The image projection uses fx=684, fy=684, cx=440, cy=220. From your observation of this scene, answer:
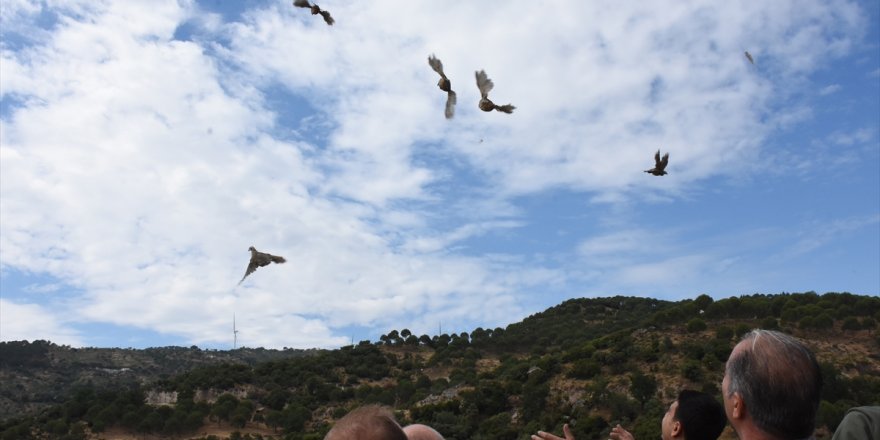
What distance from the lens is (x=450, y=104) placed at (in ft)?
34.1

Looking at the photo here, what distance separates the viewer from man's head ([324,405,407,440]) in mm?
2180

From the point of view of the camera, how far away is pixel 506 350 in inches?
2266

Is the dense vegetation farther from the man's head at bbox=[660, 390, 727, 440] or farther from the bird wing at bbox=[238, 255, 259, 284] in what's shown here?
the man's head at bbox=[660, 390, 727, 440]

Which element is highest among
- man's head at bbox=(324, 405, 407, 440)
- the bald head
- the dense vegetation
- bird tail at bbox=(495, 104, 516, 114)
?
bird tail at bbox=(495, 104, 516, 114)

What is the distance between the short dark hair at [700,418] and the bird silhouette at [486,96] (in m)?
6.94

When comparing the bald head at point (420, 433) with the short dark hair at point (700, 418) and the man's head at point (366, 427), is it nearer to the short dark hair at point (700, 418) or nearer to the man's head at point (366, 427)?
the man's head at point (366, 427)

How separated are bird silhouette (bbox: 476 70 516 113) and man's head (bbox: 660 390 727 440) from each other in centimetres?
693

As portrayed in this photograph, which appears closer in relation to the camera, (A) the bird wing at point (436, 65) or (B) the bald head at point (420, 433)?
(B) the bald head at point (420, 433)

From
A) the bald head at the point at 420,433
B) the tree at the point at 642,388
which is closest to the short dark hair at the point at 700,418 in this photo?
the bald head at the point at 420,433

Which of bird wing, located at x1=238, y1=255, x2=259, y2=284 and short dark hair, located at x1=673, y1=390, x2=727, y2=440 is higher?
bird wing, located at x1=238, y1=255, x2=259, y2=284

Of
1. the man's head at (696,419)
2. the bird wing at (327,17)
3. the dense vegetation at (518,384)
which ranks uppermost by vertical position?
the bird wing at (327,17)

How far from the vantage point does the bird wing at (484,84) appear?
1033cm

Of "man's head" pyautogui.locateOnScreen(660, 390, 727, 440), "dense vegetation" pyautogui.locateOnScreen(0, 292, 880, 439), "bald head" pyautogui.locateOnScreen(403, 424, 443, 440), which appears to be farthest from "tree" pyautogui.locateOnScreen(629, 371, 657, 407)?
"bald head" pyautogui.locateOnScreen(403, 424, 443, 440)

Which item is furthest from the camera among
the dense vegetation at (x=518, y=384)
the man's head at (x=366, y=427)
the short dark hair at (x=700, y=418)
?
the dense vegetation at (x=518, y=384)
